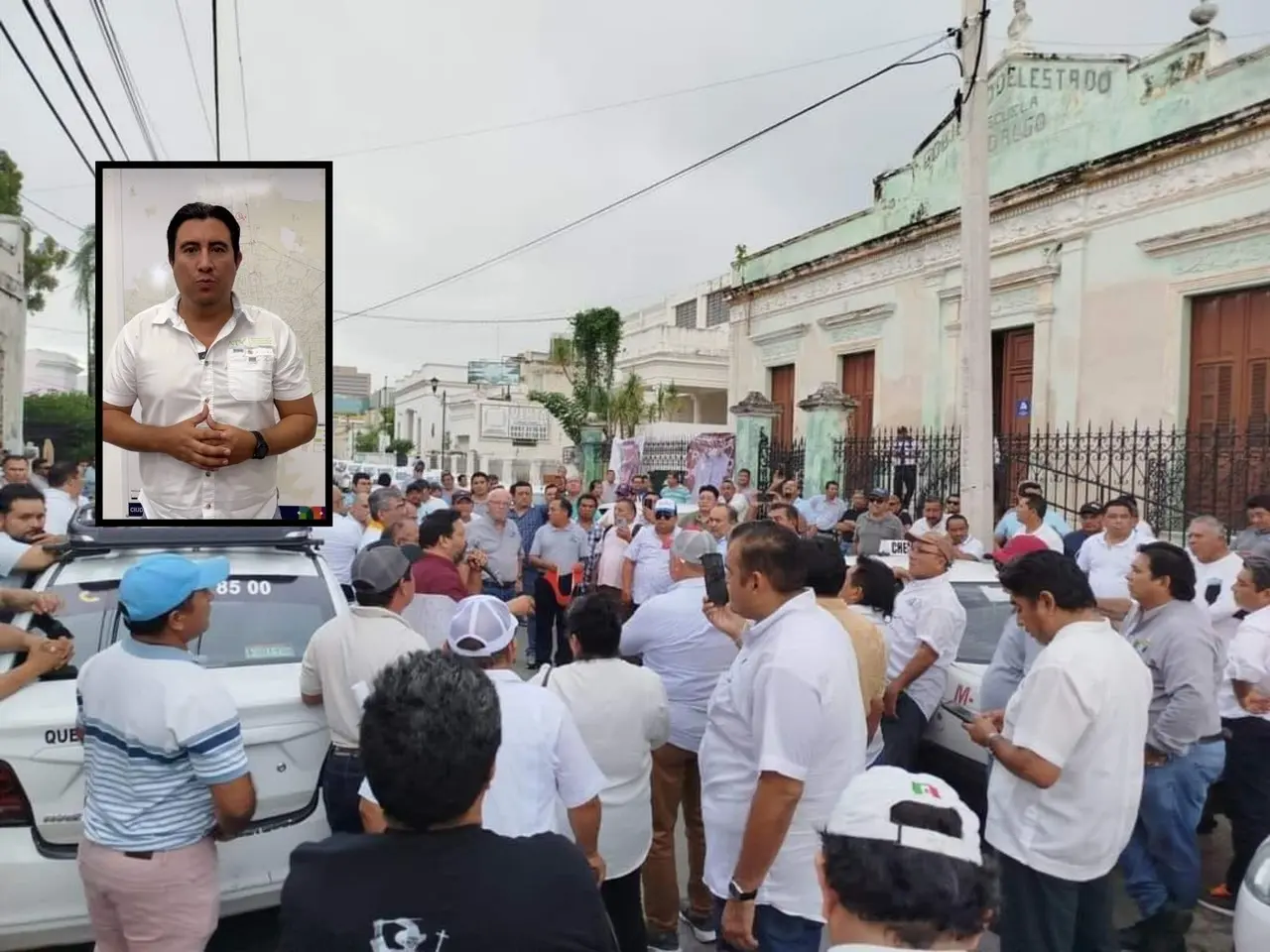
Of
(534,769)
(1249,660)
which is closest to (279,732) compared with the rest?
(534,769)

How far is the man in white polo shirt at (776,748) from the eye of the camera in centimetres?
254

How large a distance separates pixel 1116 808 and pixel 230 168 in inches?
130

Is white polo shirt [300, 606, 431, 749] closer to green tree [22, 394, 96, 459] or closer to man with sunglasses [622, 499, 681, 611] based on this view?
man with sunglasses [622, 499, 681, 611]

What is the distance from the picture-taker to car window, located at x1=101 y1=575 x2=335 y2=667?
12.9ft

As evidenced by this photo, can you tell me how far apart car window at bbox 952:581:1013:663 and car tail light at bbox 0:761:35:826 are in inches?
175

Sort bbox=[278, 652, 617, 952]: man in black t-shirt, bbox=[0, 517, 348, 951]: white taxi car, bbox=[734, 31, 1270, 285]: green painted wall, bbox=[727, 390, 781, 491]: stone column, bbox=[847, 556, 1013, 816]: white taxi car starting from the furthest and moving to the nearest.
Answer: bbox=[727, 390, 781, 491]: stone column → bbox=[734, 31, 1270, 285]: green painted wall → bbox=[847, 556, 1013, 816]: white taxi car → bbox=[0, 517, 348, 951]: white taxi car → bbox=[278, 652, 617, 952]: man in black t-shirt

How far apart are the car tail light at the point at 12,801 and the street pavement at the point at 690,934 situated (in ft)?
2.80

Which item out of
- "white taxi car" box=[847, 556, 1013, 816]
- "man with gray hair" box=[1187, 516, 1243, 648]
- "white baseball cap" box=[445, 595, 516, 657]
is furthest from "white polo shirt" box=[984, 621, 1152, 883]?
"man with gray hair" box=[1187, 516, 1243, 648]

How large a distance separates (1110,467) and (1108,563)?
5.84 m

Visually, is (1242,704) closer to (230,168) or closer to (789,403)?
(230,168)

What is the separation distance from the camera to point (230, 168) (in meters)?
2.76

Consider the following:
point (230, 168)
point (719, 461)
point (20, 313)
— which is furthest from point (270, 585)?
point (20, 313)

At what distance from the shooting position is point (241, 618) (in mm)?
4094

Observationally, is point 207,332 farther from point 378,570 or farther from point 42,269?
point 42,269
